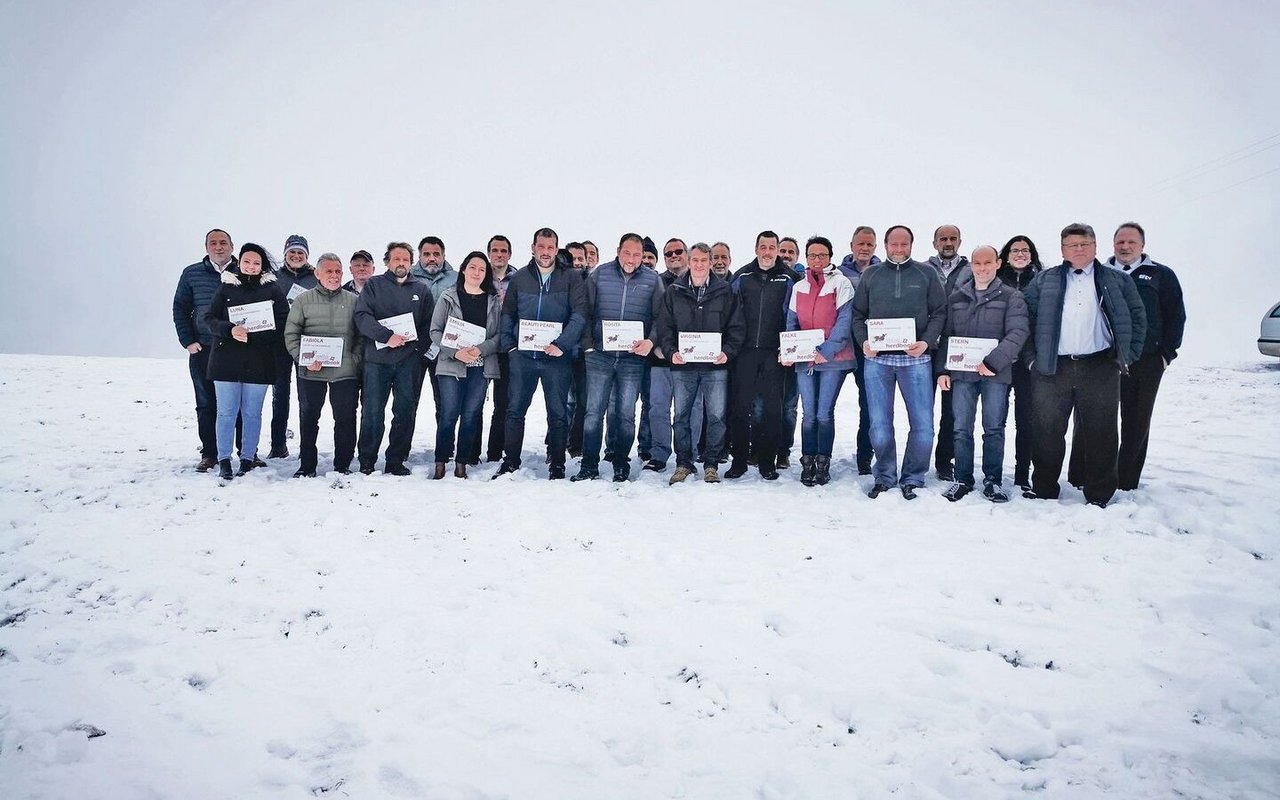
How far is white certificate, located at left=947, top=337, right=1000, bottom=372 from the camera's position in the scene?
609 centimetres

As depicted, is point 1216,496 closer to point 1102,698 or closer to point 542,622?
point 1102,698

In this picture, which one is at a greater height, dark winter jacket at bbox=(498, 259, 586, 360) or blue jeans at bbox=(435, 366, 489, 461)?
dark winter jacket at bbox=(498, 259, 586, 360)

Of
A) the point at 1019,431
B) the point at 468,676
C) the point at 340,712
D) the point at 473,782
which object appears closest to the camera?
the point at 473,782

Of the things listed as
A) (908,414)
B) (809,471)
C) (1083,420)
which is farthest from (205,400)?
(1083,420)

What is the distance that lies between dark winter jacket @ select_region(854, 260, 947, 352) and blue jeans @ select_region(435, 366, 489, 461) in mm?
4387

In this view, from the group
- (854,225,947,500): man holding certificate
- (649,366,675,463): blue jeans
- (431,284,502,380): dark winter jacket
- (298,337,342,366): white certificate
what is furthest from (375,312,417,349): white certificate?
(854,225,947,500): man holding certificate

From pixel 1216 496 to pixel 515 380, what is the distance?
6.98 meters

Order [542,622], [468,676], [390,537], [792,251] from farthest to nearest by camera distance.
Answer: [792,251]
[390,537]
[542,622]
[468,676]

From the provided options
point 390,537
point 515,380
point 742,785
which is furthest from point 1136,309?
point 390,537

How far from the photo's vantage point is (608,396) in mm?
7078

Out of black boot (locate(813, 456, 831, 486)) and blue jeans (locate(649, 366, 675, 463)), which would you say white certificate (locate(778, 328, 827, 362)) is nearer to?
black boot (locate(813, 456, 831, 486))

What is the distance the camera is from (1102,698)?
121 inches

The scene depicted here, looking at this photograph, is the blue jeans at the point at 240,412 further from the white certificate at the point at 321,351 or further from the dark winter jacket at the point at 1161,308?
the dark winter jacket at the point at 1161,308

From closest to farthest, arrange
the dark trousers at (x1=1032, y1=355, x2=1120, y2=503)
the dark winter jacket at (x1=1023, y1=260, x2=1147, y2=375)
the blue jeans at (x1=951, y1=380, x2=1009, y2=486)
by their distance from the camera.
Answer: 1. the dark winter jacket at (x1=1023, y1=260, x2=1147, y2=375)
2. the dark trousers at (x1=1032, y1=355, x2=1120, y2=503)
3. the blue jeans at (x1=951, y1=380, x2=1009, y2=486)
